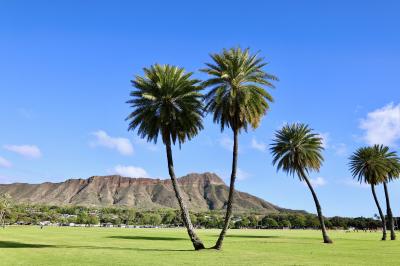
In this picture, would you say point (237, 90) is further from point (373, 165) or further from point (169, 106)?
point (373, 165)

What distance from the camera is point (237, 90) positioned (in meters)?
45.9

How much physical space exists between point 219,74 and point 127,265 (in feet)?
79.8

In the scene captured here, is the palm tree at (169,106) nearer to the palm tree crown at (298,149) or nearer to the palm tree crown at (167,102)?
the palm tree crown at (167,102)

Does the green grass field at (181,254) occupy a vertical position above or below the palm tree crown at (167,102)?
below

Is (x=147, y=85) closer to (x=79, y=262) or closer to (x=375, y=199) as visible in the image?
(x=79, y=262)

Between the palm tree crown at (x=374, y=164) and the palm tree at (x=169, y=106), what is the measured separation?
1861 inches

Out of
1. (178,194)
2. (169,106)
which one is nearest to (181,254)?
(178,194)

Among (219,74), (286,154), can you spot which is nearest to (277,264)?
(219,74)

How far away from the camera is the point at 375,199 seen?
8525 centimetres

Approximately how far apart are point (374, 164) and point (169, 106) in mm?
51893

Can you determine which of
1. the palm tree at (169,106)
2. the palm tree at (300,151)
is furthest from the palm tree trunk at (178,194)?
the palm tree at (300,151)

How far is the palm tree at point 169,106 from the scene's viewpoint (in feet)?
160

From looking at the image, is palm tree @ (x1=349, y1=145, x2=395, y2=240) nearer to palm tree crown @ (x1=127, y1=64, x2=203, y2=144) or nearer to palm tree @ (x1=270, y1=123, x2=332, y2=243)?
palm tree @ (x1=270, y1=123, x2=332, y2=243)

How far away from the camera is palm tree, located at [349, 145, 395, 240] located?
82812 millimetres
